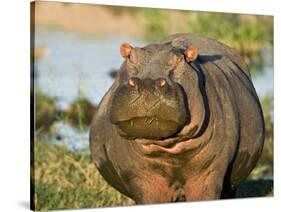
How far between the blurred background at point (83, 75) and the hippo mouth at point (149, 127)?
4.17ft

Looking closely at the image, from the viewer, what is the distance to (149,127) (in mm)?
5445

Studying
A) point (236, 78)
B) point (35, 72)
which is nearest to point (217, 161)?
point (236, 78)

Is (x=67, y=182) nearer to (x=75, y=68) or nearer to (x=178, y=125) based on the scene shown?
(x=75, y=68)

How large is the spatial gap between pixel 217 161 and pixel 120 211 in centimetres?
103

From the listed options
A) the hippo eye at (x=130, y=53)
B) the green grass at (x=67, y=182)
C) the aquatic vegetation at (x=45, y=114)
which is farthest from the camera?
the aquatic vegetation at (x=45, y=114)

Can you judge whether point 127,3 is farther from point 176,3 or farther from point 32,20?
point 32,20

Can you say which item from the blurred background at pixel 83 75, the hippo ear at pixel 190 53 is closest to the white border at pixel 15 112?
the blurred background at pixel 83 75

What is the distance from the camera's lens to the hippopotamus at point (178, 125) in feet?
17.8

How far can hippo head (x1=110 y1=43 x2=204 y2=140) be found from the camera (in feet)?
17.7

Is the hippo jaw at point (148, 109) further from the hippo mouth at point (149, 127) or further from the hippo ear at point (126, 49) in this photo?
the hippo ear at point (126, 49)

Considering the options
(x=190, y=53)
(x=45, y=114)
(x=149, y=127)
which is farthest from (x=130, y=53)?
(x=45, y=114)

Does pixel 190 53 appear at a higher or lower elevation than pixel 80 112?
higher

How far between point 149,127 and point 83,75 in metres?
1.89

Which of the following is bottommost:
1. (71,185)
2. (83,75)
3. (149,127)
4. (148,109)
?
(71,185)
